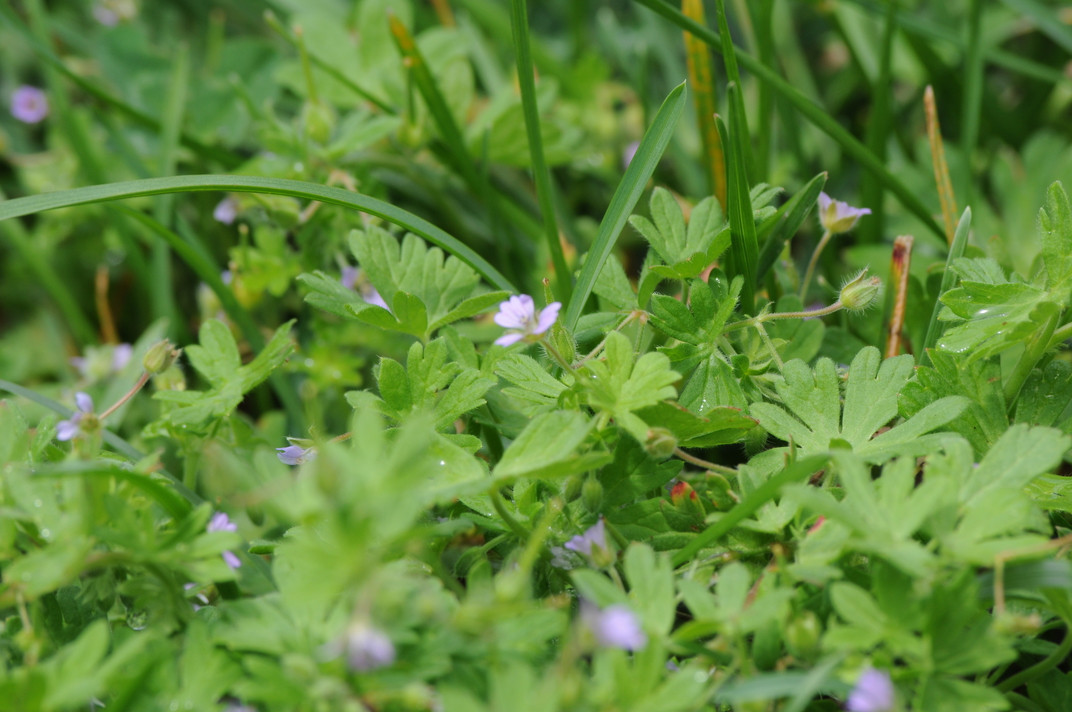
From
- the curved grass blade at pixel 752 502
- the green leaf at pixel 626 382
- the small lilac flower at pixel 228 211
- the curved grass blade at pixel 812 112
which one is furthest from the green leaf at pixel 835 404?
the small lilac flower at pixel 228 211

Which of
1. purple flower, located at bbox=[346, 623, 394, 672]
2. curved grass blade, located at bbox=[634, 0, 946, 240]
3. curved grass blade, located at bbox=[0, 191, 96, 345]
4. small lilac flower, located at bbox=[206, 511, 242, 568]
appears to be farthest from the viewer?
curved grass blade, located at bbox=[0, 191, 96, 345]

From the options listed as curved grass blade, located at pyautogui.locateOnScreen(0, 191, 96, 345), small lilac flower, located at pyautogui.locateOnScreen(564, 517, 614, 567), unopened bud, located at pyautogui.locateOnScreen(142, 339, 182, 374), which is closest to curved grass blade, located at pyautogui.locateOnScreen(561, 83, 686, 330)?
small lilac flower, located at pyautogui.locateOnScreen(564, 517, 614, 567)

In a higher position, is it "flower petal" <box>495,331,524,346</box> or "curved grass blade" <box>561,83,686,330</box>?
"curved grass blade" <box>561,83,686,330</box>

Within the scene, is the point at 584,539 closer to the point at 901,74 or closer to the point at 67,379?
the point at 67,379

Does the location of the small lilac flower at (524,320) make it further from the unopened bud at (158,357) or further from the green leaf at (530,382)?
the unopened bud at (158,357)

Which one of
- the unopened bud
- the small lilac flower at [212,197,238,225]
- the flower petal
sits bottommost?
the unopened bud

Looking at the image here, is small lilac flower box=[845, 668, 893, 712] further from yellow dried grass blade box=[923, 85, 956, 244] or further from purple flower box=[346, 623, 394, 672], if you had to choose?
yellow dried grass blade box=[923, 85, 956, 244]

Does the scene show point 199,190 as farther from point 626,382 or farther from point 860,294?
point 860,294
